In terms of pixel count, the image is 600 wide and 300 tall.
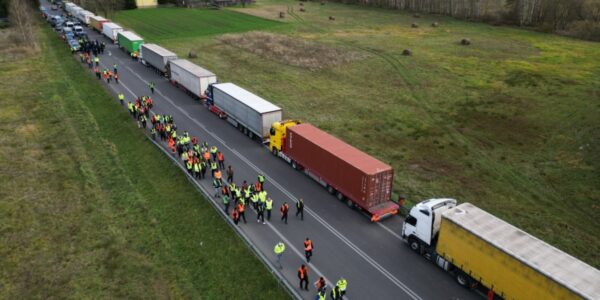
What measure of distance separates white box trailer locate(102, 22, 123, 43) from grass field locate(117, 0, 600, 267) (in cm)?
778

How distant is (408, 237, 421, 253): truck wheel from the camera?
70.2ft

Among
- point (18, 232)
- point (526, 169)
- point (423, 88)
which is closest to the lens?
point (18, 232)

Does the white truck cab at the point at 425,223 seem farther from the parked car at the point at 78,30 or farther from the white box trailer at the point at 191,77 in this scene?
the parked car at the point at 78,30

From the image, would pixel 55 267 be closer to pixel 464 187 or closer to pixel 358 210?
pixel 358 210

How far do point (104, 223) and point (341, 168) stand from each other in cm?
1405

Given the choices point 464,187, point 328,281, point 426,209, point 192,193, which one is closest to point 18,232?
point 192,193

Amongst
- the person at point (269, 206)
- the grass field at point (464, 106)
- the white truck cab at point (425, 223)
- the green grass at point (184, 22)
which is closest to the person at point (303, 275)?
the person at point (269, 206)

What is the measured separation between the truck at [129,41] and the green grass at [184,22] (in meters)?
8.99

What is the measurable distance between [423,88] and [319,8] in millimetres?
68909

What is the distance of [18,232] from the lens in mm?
23172

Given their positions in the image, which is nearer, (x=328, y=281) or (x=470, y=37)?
(x=328, y=281)

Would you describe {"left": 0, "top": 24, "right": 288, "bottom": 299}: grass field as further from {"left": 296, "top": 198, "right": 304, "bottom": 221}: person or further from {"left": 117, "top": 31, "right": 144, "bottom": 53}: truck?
{"left": 117, "top": 31, "right": 144, "bottom": 53}: truck

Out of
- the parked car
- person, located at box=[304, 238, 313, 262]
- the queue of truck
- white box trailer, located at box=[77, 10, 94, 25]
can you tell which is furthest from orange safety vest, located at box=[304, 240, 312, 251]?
white box trailer, located at box=[77, 10, 94, 25]

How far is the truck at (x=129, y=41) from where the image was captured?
59031mm
